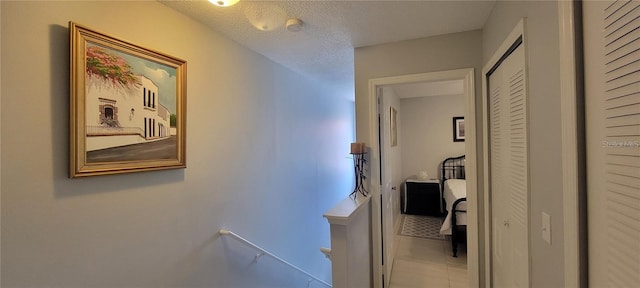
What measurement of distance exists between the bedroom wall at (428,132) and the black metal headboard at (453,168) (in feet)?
0.30

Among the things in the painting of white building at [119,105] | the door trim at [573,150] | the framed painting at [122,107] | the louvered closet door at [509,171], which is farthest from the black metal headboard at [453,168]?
the painting of white building at [119,105]

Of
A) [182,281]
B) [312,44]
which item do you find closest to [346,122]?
[312,44]

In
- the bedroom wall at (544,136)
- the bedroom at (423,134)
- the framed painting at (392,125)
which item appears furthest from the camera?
the bedroom at (423,134)

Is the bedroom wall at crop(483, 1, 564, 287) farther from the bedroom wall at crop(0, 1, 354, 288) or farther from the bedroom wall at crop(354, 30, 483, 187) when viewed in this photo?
the bedroom wall at crop(0, 1, 354, 288)

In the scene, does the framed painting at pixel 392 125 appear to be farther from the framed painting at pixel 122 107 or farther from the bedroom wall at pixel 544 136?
the framed painting at pixel 122 107

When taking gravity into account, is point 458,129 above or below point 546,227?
above

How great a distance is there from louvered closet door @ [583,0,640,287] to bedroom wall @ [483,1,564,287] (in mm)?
146

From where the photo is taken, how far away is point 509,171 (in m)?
1.49

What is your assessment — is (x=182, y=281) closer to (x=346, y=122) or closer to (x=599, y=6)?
(x=599, y=6)

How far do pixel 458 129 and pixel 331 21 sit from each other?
4.21 metres

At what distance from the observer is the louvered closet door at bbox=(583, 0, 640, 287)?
0.60m

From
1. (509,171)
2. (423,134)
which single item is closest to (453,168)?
(423,134)

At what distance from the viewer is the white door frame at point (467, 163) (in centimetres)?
205

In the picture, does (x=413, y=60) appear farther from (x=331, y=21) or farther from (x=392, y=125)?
(x=392, y=125)
